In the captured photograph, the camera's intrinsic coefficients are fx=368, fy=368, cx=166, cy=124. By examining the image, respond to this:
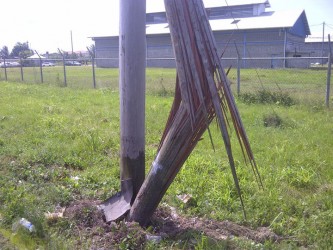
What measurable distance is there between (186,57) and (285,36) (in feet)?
93.7

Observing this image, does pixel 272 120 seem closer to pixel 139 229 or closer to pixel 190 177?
pixel 190 177

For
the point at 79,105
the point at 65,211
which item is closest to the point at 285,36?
the point at 79,105

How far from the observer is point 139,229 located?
3.15 metres

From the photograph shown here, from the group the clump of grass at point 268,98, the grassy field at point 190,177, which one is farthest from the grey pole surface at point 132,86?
the clump of grass at point 268,98

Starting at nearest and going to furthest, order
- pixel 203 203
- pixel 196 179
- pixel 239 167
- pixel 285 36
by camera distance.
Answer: pixel 203 203, pixel 196 179, pixel 239 167, pixel 285 36

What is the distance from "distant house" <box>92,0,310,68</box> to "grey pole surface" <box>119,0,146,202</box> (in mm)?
21994

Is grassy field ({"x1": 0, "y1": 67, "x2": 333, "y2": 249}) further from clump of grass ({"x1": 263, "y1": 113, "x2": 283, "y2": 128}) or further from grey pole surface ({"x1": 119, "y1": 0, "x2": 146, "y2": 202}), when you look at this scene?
grey pole surface ({"x1": 119, "y1": 0, "x2": 146, "y2": 202})

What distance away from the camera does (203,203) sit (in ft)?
12.8

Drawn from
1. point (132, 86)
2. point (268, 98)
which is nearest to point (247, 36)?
point (268, 98)

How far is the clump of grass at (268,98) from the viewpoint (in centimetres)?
1028

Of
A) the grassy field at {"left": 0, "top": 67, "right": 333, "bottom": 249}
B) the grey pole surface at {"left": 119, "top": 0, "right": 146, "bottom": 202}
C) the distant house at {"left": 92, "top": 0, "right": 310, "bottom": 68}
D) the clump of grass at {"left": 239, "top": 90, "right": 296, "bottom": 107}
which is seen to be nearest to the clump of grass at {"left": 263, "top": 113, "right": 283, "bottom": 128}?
the grassy field at {"left": 0, "top": 67, "right": 333, "bottom": 249}

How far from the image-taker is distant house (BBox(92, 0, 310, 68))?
94.8 feet

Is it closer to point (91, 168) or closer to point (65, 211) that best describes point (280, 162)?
point (91, 168)

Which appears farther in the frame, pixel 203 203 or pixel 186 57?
pixel 203 203
